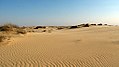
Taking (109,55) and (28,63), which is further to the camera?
(109,55)

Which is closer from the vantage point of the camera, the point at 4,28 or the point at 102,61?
the point at 102,61

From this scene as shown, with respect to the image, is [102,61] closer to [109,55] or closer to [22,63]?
[109,55]

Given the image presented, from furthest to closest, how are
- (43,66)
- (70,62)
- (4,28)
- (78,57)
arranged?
(4,28)
(78,57)
(70,62)
(43,66)

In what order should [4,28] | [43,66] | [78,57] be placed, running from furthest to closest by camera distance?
[4,28] < [78,57] < [43,66]

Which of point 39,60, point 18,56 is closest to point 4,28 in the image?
point 18,56

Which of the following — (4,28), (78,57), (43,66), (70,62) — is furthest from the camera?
(4,28)

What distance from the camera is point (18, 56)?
985cm

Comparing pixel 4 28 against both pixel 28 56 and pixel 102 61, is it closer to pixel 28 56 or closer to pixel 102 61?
pixel 28 56

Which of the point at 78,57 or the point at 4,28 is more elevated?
the point at 4,28

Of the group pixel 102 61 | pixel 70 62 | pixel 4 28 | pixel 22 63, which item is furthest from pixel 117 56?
pixel 4 28

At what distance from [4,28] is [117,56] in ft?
37.6

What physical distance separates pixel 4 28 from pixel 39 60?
9.92 metres

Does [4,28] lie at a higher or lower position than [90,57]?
higher

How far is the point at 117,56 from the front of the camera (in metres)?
10.1
